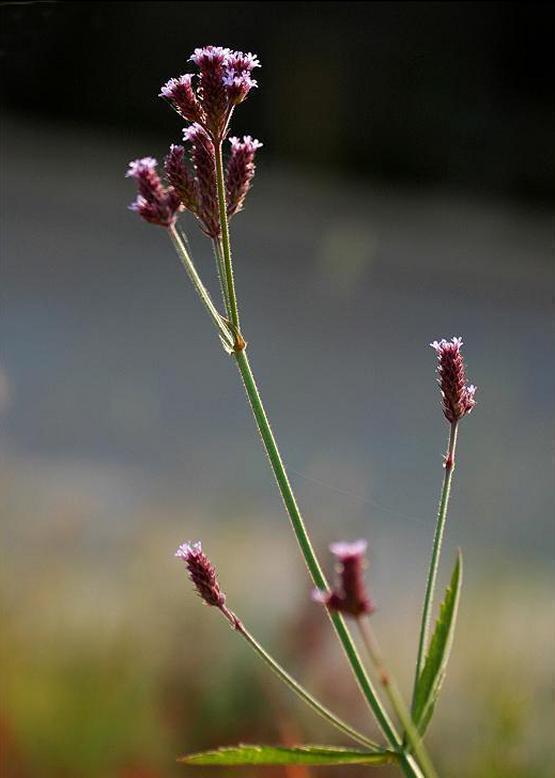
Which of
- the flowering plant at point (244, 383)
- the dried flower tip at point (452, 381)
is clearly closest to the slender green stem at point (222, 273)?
the flowering plant at point (244, 383)

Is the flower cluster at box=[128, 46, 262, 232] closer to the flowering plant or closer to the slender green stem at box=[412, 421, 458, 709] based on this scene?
the flowering plant

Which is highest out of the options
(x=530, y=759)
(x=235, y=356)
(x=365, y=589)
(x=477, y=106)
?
(x=477, y=106)

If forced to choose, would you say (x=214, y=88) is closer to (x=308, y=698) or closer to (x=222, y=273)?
(x=222, y=273)

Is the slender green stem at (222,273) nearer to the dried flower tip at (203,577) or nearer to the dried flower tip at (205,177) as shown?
the dried flower tip at (205,177)

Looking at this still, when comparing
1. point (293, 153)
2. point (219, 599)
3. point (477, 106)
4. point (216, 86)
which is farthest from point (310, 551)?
point (477, 106)

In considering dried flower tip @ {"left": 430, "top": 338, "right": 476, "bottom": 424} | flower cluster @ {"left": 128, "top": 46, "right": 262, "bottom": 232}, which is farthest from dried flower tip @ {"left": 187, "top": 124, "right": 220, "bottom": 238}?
dried flower tip @ {"left": 430, "top": 338, "right": 476, "bottom": 424}

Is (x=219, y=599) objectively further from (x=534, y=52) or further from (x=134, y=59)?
(x=534, y=52)
